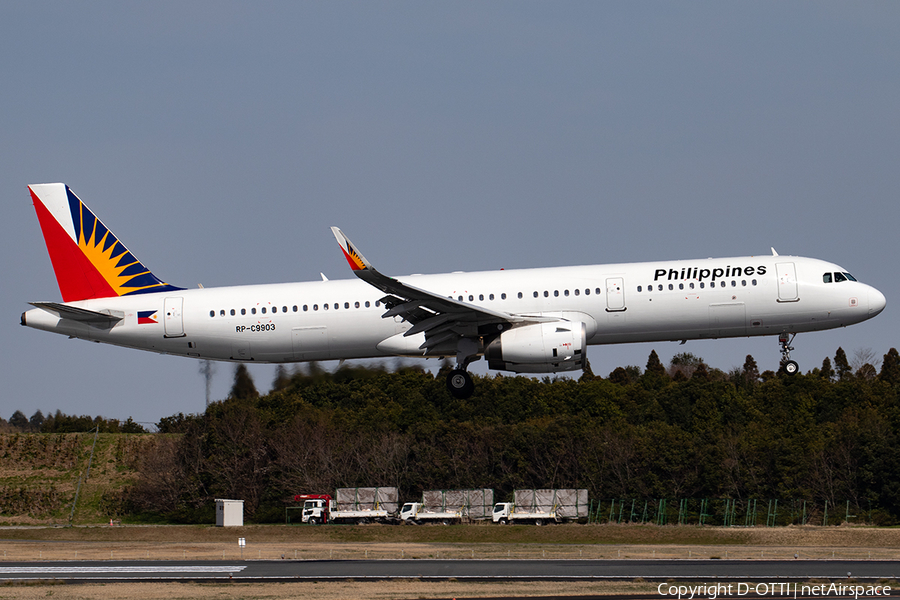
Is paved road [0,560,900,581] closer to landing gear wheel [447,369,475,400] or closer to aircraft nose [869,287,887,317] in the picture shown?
landing gear wheel [447,369,475,400]

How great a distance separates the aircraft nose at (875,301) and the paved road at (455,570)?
32.0 feet

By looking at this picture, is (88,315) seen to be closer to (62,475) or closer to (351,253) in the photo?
(351,253)

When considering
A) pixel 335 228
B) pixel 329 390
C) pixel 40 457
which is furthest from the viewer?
pixel 40 457

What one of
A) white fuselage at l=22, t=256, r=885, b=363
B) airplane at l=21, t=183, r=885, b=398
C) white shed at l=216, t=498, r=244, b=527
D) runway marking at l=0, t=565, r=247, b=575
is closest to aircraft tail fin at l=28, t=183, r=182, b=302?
airplane at l=21, t=183, r=885, b=398

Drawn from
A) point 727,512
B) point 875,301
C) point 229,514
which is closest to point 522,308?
point 875,301

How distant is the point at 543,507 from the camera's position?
244ft

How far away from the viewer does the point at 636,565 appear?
44094 mm

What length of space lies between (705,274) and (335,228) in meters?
14.1

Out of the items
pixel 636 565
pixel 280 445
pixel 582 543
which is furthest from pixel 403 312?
pixel 280 445

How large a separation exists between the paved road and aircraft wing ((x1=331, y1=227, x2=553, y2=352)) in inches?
352

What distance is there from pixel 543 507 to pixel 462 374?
36.0 metres

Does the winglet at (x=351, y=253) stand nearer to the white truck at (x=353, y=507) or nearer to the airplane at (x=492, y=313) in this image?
the airplane at (x=492, y=313)

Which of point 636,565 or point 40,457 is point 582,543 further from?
point 40,457

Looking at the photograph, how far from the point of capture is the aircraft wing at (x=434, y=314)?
37.9 m
